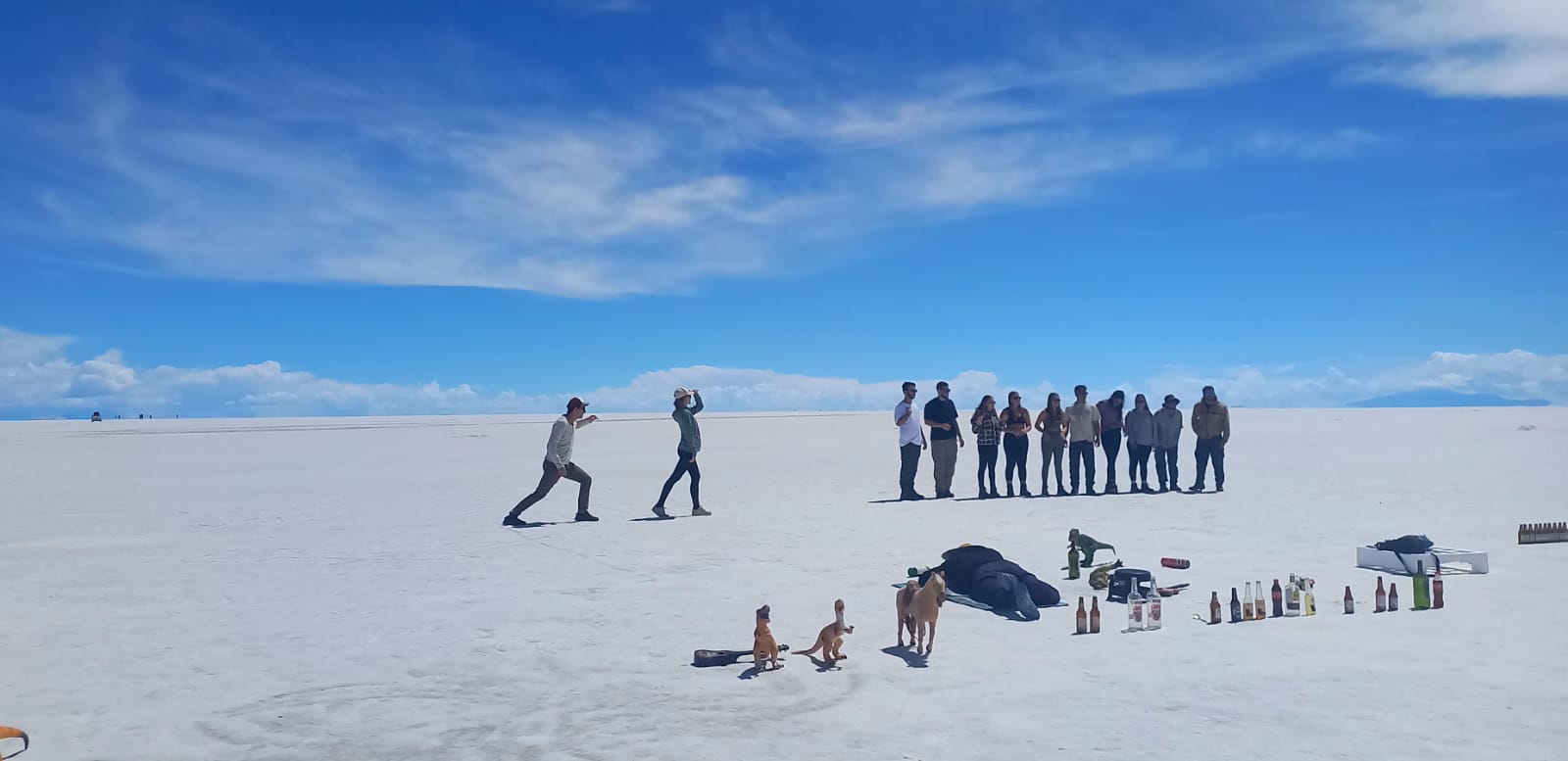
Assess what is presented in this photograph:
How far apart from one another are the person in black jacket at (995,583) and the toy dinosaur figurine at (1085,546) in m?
0.89

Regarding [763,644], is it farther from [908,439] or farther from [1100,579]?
[908,439]

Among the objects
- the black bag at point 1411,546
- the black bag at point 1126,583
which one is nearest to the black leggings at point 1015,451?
the black bag at point 1411,546

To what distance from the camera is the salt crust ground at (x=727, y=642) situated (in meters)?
5.44

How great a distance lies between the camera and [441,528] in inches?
565

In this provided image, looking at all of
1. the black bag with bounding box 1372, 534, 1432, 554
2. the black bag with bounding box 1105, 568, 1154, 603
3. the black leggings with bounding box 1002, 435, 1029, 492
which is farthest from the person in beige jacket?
the black bag with bounding box 1105, 568, 1154, 603

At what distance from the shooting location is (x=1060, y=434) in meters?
17.7

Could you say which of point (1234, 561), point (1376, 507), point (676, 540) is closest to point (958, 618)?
point (1234, 561)

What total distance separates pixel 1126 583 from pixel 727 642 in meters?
3.33

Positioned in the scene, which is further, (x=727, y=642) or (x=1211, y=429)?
(x=1211, y=429)

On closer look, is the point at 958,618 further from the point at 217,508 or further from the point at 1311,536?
the point at 217,508

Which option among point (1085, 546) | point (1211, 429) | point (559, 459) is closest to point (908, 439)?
point (1211, 429)

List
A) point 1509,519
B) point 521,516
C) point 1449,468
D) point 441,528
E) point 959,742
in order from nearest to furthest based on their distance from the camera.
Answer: point 959,742, point 1509,519, point 441,528, point 521,516, point 1449,468

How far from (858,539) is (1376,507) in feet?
25.5

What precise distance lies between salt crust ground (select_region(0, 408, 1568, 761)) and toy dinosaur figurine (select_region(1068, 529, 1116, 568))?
1.37ft
